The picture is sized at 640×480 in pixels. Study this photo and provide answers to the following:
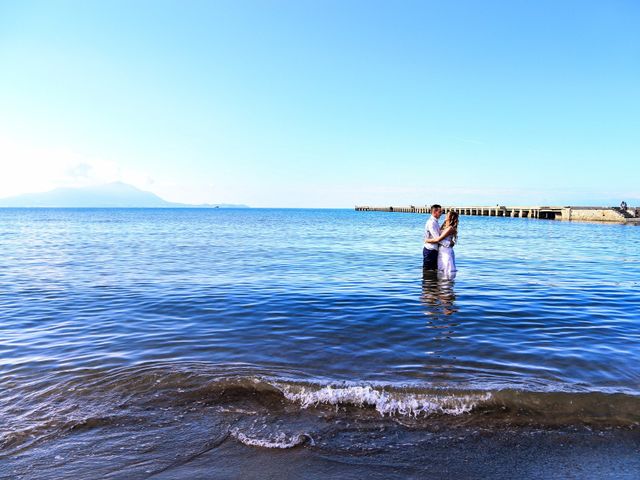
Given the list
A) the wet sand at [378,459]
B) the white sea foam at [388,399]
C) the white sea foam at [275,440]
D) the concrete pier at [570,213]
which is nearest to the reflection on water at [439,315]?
the white sea foam at [388,399]

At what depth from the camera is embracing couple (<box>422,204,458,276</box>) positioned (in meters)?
13.5

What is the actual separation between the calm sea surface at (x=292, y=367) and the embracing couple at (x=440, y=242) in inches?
27.3

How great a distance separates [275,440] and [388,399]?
4.95 feet

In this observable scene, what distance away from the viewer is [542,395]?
211 inches

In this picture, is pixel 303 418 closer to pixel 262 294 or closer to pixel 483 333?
pixel 483 333

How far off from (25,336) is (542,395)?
27.7 feet

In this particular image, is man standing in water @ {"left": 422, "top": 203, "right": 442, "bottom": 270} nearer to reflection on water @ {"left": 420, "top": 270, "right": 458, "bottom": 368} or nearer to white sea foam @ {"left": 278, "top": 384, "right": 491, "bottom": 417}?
reflection on water @ {"left": 420, "top": 270, "right": 458, "bottom": 368}

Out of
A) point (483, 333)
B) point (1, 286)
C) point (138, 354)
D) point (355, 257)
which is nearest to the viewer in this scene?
point (138, 354)

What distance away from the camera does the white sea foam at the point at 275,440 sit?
426 centimetres

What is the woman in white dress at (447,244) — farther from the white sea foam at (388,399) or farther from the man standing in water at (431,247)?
the white sea foam at (388,399)

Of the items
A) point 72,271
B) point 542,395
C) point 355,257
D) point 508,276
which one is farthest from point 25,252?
point 542,395

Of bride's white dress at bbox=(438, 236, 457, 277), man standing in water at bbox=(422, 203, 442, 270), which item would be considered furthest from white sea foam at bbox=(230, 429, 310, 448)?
bride's white dress at bbox=(438, 236, 457, 277)

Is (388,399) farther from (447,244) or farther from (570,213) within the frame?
(570,213)

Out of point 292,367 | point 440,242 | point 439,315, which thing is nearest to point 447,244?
point 440,242
